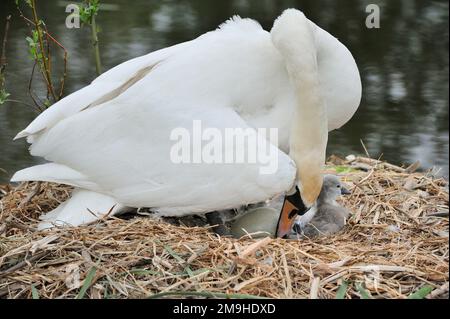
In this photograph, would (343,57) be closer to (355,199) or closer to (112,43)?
(355,199)

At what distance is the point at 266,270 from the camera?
424 cm

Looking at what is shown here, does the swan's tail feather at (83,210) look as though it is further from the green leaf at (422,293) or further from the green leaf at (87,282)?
the green leaf at (422,293)

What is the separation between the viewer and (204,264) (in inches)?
169

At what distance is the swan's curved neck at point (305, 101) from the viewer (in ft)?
15.8

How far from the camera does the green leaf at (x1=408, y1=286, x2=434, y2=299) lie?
13.3 ft

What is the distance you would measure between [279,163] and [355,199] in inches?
39.1

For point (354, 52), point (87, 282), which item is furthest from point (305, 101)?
point (354, 52)

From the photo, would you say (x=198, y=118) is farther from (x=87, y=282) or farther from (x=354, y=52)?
(x=354, y=52)

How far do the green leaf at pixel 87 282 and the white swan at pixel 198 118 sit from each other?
2.49ft

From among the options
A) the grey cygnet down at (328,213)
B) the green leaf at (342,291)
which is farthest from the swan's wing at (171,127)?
the green leaf at (342,291)

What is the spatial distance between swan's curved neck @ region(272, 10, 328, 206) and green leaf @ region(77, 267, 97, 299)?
48.6 inches

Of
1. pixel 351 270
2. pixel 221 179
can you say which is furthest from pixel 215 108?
pixel 351 270

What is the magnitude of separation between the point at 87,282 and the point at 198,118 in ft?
3.54

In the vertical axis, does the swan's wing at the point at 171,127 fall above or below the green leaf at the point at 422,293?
above
